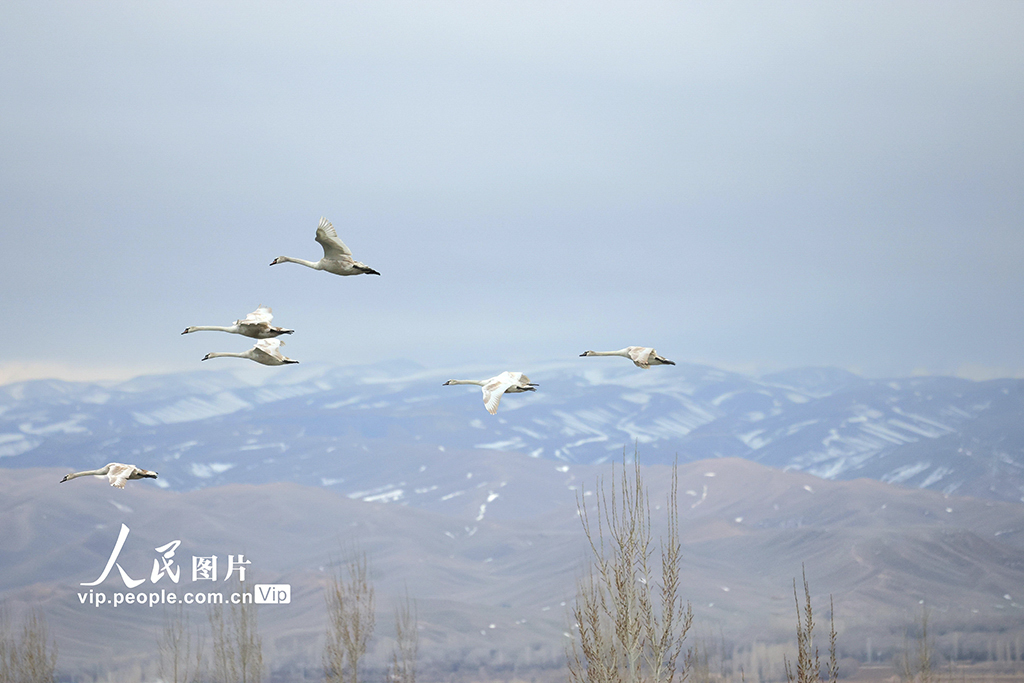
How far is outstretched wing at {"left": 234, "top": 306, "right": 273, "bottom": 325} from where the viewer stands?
8078mm

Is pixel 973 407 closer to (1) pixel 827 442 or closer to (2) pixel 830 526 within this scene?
(1) pixel 827 442

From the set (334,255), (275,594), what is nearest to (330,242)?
(334,255)

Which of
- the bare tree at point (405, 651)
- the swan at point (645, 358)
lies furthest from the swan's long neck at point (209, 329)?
the bare tree at point (405, 651)

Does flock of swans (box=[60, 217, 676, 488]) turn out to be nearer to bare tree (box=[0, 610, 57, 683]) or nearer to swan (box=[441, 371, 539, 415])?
swan (box=[441, 371, 539, 415])

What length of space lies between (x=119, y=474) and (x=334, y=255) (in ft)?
8.11

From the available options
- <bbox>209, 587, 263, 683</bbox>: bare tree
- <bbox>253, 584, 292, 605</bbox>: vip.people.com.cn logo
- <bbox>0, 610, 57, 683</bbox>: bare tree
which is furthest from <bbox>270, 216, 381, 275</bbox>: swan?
<bbox>253, 584, 292, 605</bbox>: vip.people.com.cn logo

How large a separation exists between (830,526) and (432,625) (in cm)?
5677

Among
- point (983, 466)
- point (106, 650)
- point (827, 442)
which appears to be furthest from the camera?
point (827, 442)

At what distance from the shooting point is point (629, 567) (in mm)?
17312

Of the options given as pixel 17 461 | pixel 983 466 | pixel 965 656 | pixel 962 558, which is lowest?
pixel 965 656

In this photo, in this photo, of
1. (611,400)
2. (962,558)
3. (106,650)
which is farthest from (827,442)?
(106,650)

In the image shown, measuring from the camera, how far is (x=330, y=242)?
880cm

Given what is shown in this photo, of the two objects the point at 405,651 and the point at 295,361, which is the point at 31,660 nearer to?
the point at 295,361

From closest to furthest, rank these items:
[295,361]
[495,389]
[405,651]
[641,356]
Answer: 1. [295,361]
2. [495,389]
3. [641,356]
4. [405,651]
